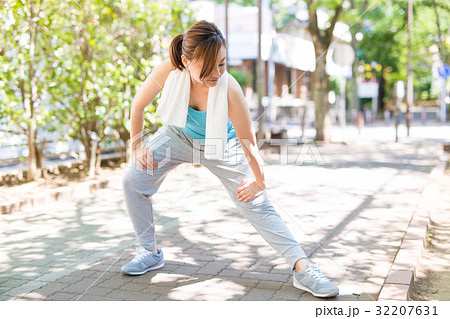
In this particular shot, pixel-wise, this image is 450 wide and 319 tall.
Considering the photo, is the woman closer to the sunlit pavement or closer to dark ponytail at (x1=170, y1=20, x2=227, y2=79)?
dark ponytail at (x1=170, y1=20, x2=227, y2=79)

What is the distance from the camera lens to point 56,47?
8.65 metres

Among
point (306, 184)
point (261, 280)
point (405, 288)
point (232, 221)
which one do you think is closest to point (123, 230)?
point (232, 221)

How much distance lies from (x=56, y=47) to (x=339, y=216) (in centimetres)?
503

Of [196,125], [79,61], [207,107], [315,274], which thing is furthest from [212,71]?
[79,61]

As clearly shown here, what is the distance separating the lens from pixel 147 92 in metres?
3.67

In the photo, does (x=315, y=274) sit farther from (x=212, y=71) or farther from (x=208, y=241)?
(x=208, y=241)

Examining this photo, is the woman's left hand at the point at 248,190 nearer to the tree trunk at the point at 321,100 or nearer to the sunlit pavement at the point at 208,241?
the sunlit pavement at the point at 208,241

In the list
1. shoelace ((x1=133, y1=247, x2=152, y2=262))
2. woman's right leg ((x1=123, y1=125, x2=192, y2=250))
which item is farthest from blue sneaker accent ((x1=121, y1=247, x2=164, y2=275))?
woman's right leg ((x1=123, y1=125, x2=192, y2=250))

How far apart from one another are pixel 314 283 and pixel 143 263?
1251 mm

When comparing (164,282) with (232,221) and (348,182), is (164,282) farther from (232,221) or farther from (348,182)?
(348,182)

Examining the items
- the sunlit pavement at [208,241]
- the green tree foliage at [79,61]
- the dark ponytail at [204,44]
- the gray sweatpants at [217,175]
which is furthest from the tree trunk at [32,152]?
the dark ponytail at [204,44]

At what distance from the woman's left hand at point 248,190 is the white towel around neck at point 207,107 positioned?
9.8 inches

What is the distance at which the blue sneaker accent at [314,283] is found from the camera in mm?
3492

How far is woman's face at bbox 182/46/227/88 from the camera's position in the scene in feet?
10.7
